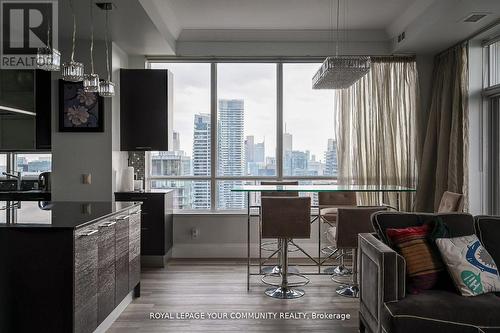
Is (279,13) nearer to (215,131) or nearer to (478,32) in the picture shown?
(215,131)

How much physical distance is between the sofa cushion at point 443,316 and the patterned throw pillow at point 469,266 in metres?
0.12

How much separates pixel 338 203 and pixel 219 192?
1.75 meters

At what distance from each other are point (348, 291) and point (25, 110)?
4391 millimetres

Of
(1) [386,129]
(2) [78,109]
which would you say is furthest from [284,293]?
(2) [78,109]

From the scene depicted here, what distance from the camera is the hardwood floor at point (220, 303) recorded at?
3.25 m

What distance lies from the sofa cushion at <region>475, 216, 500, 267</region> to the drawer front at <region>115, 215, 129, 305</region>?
2765 mm

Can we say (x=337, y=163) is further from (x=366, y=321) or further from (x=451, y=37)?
(x=366, y=321)

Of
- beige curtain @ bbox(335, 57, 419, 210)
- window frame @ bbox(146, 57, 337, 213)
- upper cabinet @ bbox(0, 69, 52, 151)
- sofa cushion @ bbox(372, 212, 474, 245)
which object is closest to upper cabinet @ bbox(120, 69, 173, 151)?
window frame @ bbox(146, 57, 337, 213)

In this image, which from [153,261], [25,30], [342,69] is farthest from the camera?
[153,261]

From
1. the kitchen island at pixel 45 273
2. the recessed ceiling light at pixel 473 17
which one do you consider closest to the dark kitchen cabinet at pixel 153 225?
the kitchen island at pixel 45 273

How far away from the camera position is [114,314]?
3359 millimetres

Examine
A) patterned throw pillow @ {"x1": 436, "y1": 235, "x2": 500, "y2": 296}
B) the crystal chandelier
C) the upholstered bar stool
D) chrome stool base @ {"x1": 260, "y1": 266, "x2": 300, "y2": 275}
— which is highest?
the crystal chandelier

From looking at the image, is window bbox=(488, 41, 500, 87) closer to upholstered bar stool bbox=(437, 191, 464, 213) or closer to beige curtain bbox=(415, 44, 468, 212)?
beige curtain bbox=(415, 44, 468, 212)

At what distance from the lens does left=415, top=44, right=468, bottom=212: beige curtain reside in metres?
4.71
